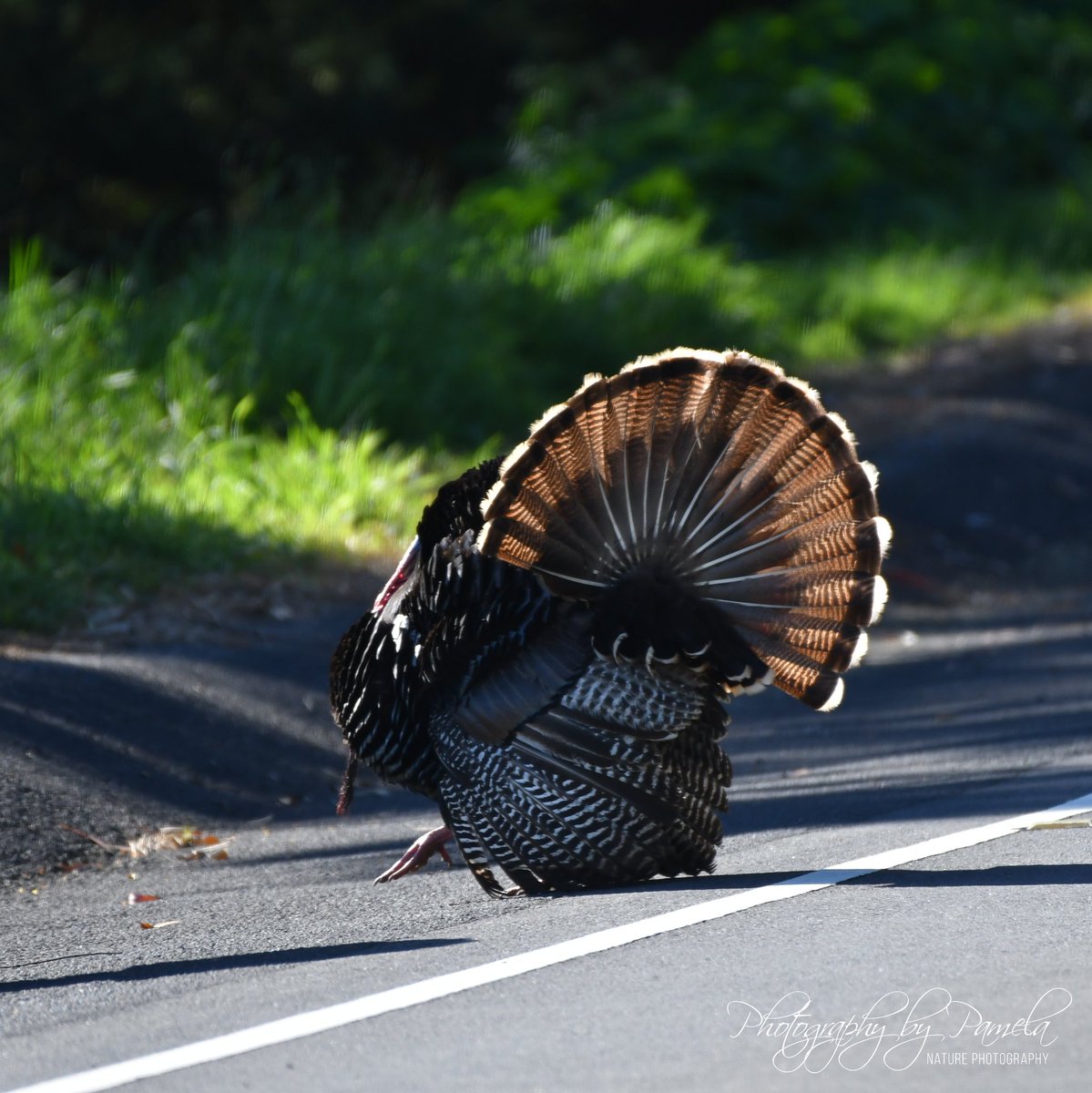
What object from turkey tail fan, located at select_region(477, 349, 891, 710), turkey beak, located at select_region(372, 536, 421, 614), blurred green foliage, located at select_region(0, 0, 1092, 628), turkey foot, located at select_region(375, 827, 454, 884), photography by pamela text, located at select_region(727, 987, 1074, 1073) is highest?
blurred green foliage, located at select_region(0, 0, 1092, 628)

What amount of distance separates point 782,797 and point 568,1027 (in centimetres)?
262

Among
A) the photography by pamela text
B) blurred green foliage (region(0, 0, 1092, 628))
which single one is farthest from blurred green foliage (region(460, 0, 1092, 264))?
the photography by pamela text

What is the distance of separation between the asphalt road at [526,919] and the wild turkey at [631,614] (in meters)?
0.25

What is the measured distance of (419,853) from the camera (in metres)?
4.92

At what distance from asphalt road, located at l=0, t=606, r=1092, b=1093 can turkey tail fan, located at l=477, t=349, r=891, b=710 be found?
29.0 inches

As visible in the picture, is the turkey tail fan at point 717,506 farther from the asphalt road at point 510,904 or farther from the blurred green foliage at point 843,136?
the blurred green foliage at point 843,136

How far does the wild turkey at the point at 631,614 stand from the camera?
15.3 ft

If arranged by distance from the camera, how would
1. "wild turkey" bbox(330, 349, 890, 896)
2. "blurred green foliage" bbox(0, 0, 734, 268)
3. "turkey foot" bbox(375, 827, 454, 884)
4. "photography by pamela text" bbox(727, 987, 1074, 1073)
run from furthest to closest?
"blurred green foliage" bbox(0, 0, 734, 268) → "turkey foot" bbox(375, 827, 454, 884) → "wild turkey" bbox(330, 349, 890, 896) → "photography by pamela text" bbox(727, 987, 1074, 1073)

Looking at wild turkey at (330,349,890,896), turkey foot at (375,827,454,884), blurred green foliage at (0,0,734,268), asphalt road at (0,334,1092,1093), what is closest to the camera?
asphalt road at (0,334,1092,1093)

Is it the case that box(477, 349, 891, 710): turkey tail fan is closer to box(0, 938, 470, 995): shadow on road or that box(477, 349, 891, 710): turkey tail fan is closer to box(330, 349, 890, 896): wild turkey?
box(330, 349, 890, 896): wild turkey

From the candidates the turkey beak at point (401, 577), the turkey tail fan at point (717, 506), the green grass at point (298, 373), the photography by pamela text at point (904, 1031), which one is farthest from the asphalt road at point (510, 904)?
the turkey beak at point (401, 577)

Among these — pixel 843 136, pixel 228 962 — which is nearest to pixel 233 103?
pixel 843 136

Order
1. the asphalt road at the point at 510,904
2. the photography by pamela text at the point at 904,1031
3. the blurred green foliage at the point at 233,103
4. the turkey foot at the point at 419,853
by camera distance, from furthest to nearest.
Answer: the blurred green foliage at the point at 233,103
the turkey foot at the point at 419,853
the asphalt road at the point at 510,904
the photography by pamela text at the point at 904,1031

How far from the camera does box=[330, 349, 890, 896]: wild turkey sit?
466 cm
